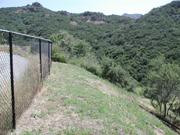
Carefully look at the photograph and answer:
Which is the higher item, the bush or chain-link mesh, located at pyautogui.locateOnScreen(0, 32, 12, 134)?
chain-link mesh, located at pyautogui.locateOnScreen(0, 32, 12, 134)

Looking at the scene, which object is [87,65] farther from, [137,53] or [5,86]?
[137,53]

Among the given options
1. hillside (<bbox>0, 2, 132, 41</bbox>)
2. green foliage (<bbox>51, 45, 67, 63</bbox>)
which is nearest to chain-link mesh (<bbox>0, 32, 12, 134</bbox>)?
green foliage (<bbox>51, 45, 67, 63</bbox>)

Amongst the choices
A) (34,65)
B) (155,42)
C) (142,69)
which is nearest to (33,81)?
(34,65)

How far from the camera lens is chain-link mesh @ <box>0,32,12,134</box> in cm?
221

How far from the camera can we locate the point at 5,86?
7.68 ft

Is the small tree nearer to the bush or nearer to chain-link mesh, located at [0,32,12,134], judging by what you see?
the bush

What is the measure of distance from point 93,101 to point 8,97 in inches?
113

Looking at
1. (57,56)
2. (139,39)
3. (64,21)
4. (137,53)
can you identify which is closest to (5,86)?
(57,56)

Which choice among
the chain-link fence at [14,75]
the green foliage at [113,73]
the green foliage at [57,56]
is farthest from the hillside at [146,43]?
the chain-link fence at [14,75]

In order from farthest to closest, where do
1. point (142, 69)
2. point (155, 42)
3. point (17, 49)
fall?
point (155, 42) → point (142, 69) → point (17, 49)

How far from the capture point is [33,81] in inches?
152

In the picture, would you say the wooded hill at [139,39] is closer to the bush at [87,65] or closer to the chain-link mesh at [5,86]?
the bush at [87,65]

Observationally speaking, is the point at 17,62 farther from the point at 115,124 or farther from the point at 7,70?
the point at 115,124

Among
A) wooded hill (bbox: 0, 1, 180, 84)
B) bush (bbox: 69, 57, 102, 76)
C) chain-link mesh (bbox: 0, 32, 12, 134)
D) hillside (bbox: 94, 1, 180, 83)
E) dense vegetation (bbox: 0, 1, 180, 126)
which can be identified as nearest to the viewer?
chain-link mesh (bbox: 0, 32, 12, 134)
